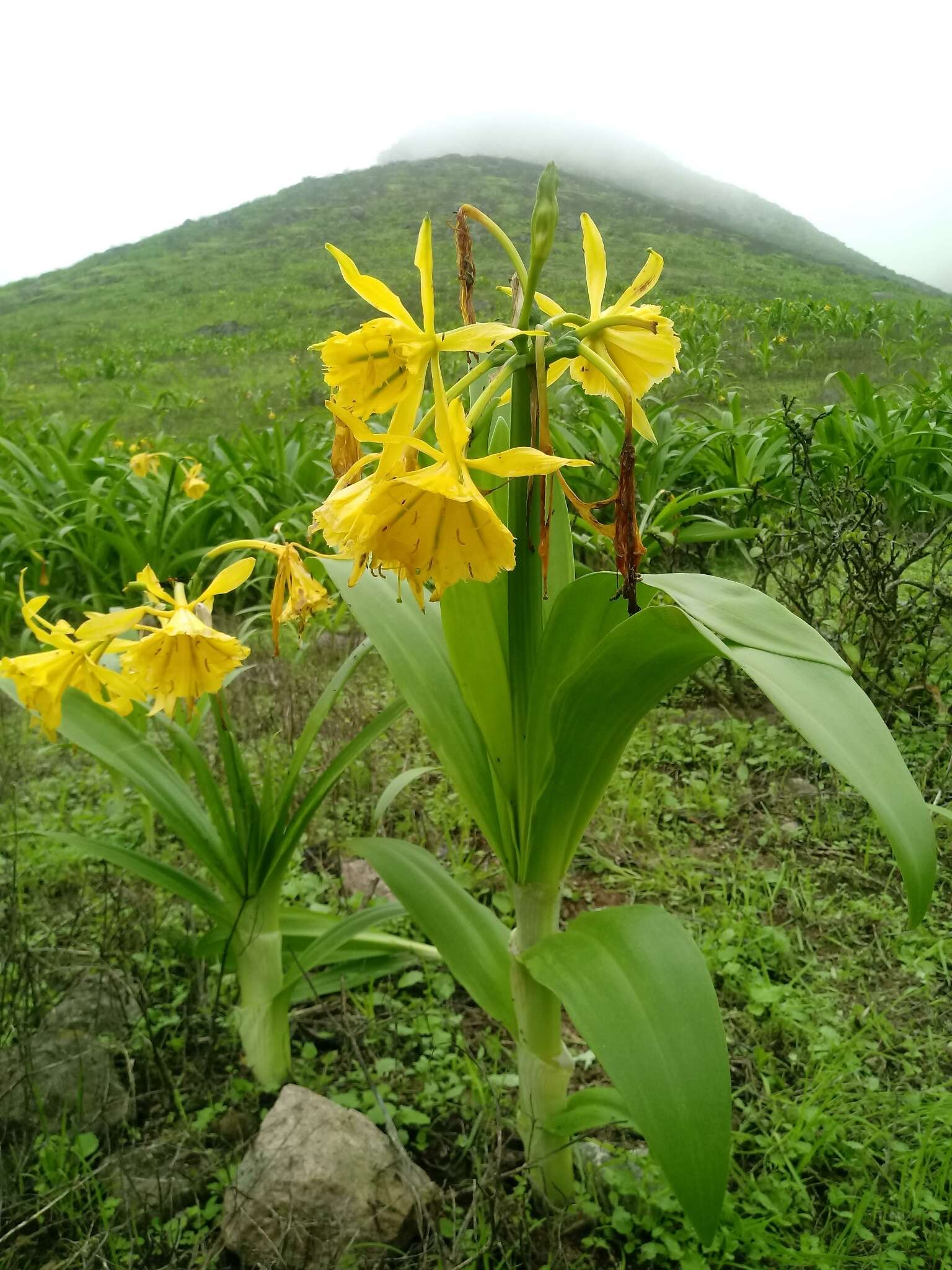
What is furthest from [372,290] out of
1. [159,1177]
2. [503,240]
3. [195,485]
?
[195,485]

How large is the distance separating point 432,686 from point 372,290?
20.6 inches

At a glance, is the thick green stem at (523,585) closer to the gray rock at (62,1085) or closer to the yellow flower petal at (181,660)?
the yellow flower petal at (181,660)

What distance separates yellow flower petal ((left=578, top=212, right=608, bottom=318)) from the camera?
81 cm

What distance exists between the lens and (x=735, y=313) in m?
5.59

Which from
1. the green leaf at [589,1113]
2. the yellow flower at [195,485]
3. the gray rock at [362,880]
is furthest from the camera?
the yellow flower at [195,485]

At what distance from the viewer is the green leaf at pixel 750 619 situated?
655 mm

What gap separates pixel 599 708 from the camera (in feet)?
2.68

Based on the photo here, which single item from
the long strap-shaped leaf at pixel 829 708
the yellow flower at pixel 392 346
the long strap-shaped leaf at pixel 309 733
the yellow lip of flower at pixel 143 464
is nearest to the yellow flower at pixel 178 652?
the long strap-shaped leaf at pixel 309 733

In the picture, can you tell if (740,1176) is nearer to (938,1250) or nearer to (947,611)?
(938,1250)

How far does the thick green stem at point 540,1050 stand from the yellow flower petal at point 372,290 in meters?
0.66

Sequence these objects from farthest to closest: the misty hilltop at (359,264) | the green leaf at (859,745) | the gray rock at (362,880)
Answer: the misty hilltop at (359,264) < the gray rock at (362,880) < the green leaf at (859,745)

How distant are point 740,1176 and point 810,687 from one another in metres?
0.75

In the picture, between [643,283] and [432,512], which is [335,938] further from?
[643,283]

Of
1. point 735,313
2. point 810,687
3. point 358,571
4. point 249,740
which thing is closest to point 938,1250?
point 810,687
